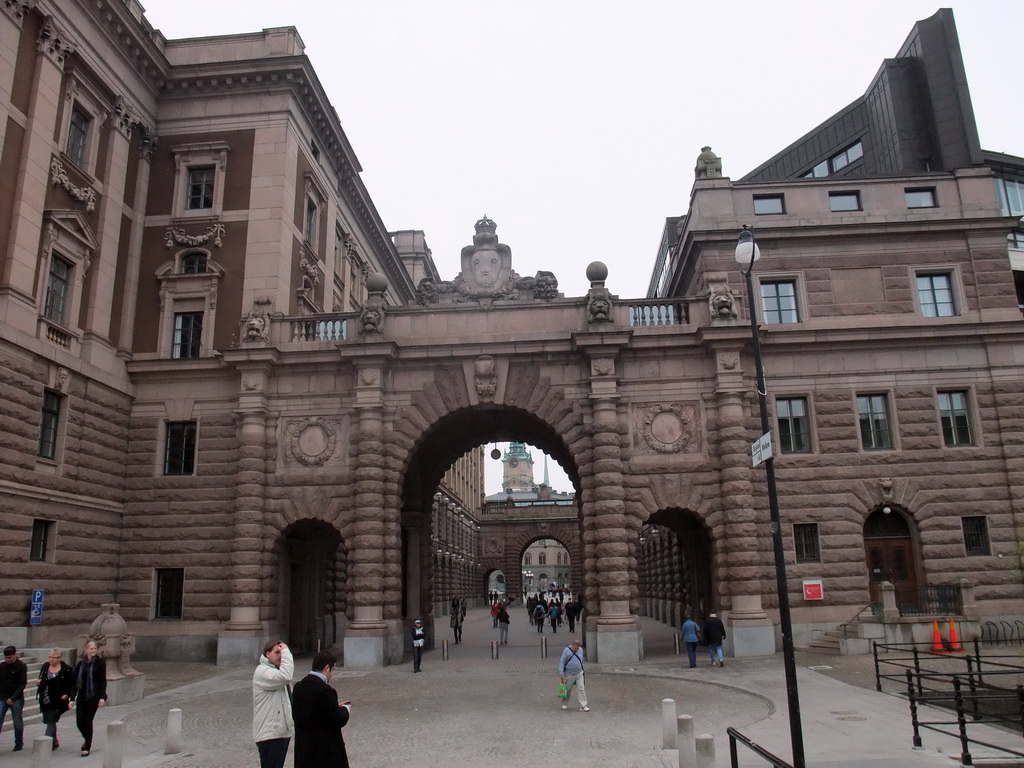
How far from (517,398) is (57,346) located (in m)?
14.3

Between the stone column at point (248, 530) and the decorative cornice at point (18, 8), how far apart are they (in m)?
11.9

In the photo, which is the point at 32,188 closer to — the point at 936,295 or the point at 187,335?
the point at 187,335

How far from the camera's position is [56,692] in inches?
547

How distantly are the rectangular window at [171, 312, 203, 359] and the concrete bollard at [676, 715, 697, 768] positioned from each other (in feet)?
76.7

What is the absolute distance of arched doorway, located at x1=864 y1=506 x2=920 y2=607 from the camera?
26656mm

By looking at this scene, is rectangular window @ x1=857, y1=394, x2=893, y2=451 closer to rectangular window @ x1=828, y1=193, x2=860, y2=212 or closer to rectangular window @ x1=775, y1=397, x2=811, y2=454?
rectangular window @ x1=775, y1=397, x2=811, y2=454

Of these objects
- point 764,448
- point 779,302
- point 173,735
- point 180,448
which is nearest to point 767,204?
point 779,302

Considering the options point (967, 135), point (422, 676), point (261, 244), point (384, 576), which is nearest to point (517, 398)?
point (384, 576)

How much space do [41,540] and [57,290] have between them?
7.65 m

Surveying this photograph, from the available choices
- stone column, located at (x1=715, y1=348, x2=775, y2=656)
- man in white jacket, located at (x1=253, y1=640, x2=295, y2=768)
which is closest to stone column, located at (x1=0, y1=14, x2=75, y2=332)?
man in white jacket, located at (x1=253, y1=640, x2=295, y2=768)

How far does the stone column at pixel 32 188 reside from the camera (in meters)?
22.5

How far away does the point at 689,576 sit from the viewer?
109 ft

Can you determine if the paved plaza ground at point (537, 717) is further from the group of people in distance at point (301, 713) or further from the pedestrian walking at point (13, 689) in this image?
the group of people in distance at point (301, 713)

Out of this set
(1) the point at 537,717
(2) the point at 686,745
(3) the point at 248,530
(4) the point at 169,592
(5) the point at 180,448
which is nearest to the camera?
(2) the point at 686,745
